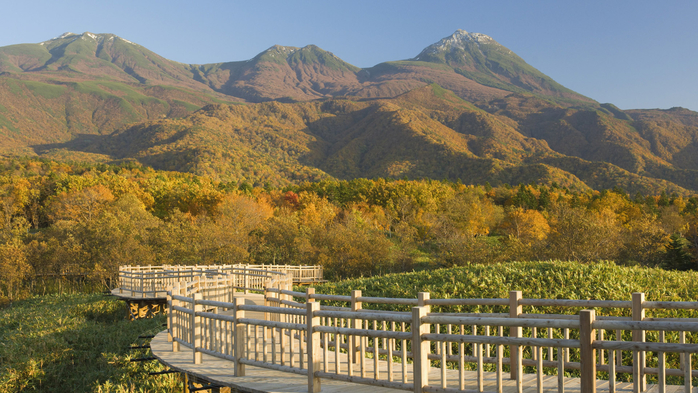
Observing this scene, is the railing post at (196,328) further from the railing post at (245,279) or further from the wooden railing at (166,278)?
the railing post at (245,279)

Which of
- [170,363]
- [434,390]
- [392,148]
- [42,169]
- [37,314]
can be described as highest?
[392,148]

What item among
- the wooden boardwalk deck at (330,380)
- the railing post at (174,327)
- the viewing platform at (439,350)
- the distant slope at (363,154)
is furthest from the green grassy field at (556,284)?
the distant slope at (363,154)

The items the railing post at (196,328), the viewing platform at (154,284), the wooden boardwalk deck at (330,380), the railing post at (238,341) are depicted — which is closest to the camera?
the wooden boardwalk deck at (330,380)

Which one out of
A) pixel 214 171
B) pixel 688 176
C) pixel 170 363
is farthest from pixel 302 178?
pixel 170 363

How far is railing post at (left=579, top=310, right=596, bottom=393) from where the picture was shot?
4.36m

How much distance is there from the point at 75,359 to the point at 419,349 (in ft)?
40.9

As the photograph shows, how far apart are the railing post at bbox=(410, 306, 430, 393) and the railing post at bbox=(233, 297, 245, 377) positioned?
2859mm

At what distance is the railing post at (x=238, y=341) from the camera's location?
22.8 ft

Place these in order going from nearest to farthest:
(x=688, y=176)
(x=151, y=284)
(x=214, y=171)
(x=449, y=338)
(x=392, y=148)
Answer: (x=449, y=338), (x=151, y=284), (x=214, y=171), (x=688, y=176), (x=392, y=148)

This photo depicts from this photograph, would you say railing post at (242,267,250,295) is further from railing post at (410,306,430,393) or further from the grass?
railing post at (410,306,430,393)

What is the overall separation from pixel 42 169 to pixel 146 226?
72247mm

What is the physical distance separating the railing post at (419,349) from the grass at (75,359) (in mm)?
6734

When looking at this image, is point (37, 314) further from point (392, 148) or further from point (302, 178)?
point (392, 148)

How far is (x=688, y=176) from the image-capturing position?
12938 cm
